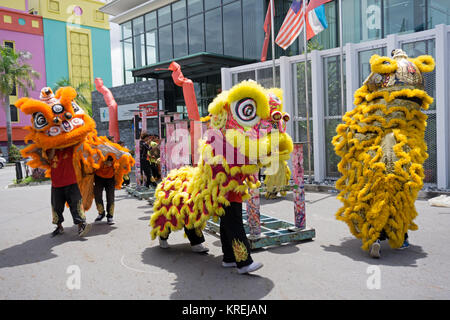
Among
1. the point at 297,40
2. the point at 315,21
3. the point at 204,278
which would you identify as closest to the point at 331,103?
the point at 315,21

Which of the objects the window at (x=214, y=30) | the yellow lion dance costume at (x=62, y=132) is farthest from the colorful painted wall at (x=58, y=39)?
the yellow lion dance costume at (x=62, y=132)

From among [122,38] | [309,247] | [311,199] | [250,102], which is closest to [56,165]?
[250,102]

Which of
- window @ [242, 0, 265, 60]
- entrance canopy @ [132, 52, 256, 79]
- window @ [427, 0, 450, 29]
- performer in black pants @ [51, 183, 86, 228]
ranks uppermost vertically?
window @ [242, 0, 265, 60]

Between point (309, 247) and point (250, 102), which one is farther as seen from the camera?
point (309, 247)

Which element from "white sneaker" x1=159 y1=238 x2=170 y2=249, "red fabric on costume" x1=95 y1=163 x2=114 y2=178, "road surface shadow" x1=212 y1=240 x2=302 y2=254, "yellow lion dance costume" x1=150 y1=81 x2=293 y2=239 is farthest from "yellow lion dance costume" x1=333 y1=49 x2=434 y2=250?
"red fabric on costume" x1=95 y1=163 x2=114 y2=178

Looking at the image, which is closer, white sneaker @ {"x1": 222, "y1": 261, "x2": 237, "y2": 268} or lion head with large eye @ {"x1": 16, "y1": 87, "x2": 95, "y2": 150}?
white sneaker @ {"x1": 222, "y1": 261, "x2": 237, "y2": 268}

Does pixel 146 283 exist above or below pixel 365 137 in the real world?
below

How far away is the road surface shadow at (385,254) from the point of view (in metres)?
4.07

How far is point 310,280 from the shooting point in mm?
3666

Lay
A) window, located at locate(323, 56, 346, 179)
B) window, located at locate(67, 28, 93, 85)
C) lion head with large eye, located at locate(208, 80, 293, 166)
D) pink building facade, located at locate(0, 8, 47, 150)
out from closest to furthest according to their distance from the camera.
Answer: lion head with large eye, located at locate(208, 80, 293, 166) < window, located at locate(323, 56, 346, 179) < pink building facade, located at locate(0, 8, 47, 150) < window, located at locate(67, 28, 93, 85)

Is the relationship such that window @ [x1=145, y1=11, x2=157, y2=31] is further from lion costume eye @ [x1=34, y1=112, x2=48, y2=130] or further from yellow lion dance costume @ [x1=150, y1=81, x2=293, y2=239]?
yellow lion dance costume @ [x1=150, y1=81, x2=293, y2=239]

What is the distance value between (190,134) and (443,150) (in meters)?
5.69

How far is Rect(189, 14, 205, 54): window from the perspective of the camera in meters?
20.9

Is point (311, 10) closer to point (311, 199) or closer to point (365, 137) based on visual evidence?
point (311, 199)
